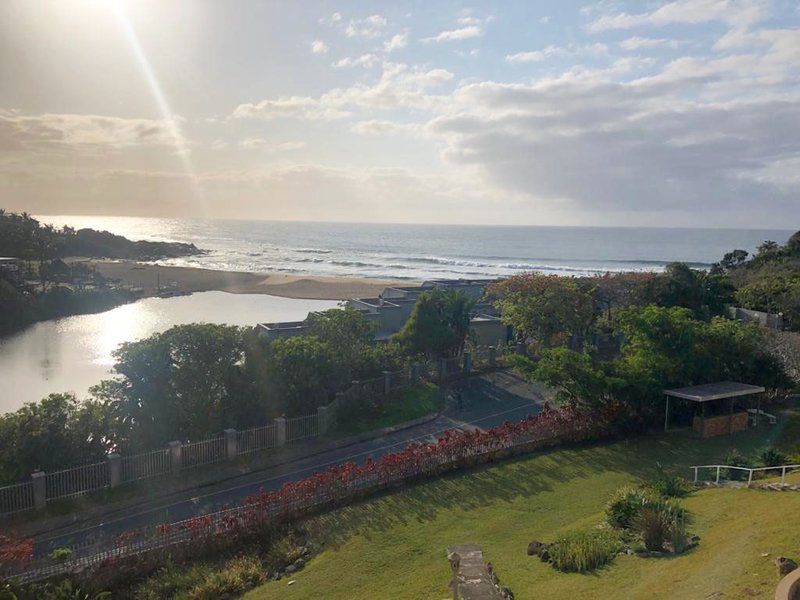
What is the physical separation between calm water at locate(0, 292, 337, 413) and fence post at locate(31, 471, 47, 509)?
1054cm

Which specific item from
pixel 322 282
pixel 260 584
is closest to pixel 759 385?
pixel 260 584

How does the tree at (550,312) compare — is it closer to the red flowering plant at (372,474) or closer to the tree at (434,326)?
the tree at (434,326)

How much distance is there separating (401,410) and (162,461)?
8587mm

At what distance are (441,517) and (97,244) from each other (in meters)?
117

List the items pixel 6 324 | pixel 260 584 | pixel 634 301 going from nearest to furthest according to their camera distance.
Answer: pixel 260 584 < pixel 634 301 < pixel 6 324

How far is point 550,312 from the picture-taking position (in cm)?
2883

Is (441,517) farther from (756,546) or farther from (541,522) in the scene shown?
(756,546)

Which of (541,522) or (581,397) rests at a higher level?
(581,397)

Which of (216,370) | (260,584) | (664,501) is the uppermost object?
(216,370)

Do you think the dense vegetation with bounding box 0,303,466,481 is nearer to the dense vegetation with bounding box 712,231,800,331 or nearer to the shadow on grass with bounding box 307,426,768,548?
the shadow on grass with bounding box 307,426,768,548

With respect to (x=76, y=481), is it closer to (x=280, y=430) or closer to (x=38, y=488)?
(x=38, y=488)

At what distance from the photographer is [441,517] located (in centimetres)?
1363

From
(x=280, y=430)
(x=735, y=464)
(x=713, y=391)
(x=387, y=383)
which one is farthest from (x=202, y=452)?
(x=713, y=391)

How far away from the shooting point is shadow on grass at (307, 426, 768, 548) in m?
13.7
